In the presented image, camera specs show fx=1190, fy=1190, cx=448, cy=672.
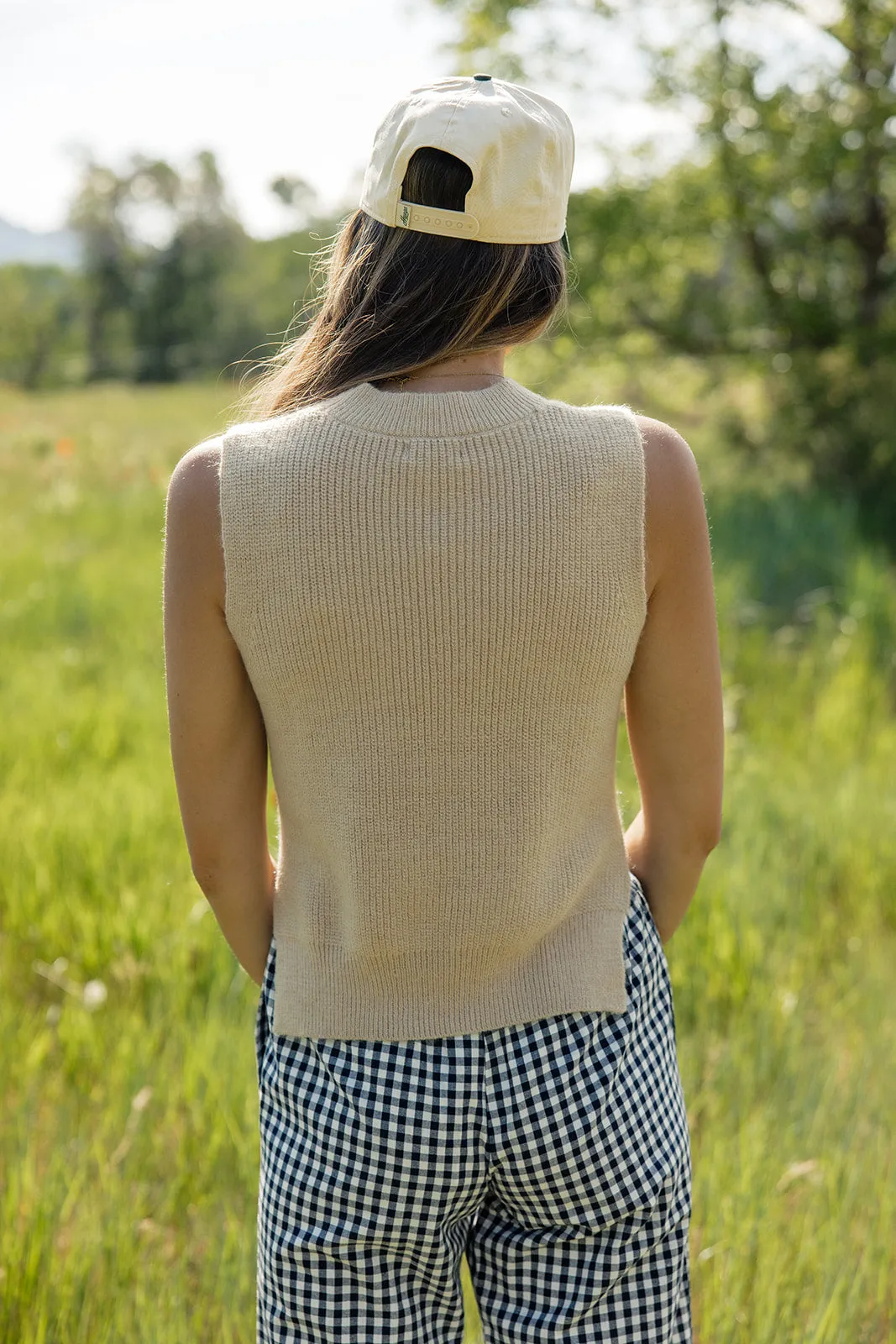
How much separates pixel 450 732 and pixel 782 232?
9496mm

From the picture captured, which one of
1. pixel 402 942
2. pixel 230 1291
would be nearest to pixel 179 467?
pixel 402 942

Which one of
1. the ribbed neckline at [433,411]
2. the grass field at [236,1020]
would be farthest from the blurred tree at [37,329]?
the ribbed neckline at [433,411]

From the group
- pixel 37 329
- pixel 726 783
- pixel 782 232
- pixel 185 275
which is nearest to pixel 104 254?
pixel 185 275

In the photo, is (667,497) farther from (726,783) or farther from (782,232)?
(782,232)

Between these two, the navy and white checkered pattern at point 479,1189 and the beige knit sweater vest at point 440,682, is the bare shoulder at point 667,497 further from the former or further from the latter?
the navy and white checkered pattern at point 479,1189

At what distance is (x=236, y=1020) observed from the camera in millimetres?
2693

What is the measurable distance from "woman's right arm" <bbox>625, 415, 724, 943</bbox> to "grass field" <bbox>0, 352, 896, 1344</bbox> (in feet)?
2.84

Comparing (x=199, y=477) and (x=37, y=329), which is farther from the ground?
(x=199, y=477)

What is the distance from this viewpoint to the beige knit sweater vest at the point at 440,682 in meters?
1.13

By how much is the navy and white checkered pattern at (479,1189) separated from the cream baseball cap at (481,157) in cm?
82

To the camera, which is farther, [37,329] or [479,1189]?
[37,329]

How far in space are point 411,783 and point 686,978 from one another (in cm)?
187

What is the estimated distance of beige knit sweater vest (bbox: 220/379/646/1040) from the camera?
44.4 inches

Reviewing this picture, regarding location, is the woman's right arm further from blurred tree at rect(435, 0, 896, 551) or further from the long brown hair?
blurred tree at rect(435, 0, 896, 551)
